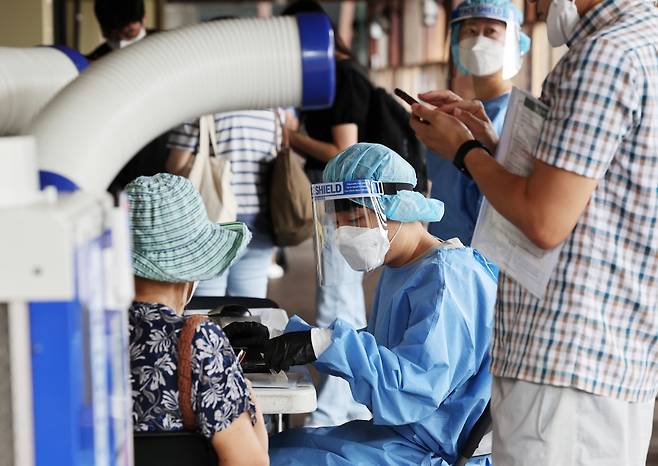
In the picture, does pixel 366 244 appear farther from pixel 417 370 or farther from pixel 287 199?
pixel 287 199

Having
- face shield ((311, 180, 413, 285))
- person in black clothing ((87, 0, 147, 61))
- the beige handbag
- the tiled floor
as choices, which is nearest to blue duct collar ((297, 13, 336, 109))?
face shield ((311, 180, 413, 285))

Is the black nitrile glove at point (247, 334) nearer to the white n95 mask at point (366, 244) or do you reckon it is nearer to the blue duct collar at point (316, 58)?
the white n95 mask at point (366, 244)

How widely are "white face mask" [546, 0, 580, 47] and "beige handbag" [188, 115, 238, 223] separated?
1.97 m

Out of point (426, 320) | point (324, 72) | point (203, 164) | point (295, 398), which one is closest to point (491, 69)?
point (203, 164)

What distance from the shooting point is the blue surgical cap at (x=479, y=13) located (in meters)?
3.51

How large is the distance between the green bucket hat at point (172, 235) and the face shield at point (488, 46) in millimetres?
1760

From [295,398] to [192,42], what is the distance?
977 mm

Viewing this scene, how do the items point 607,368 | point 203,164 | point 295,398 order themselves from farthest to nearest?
point 203,164 < point 295,398 < point 607,368

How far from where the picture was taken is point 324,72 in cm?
129

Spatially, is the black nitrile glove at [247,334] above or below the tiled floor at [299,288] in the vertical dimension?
above

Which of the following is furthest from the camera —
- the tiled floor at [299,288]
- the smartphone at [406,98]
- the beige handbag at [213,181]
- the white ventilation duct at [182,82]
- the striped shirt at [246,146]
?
the tiled floor at [299,288]

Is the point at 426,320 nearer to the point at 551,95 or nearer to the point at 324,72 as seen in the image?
the point at 551,95

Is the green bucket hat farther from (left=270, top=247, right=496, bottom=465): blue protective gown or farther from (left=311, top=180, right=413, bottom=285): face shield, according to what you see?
(left=311, top=180, right=413, bottom=285): face shield

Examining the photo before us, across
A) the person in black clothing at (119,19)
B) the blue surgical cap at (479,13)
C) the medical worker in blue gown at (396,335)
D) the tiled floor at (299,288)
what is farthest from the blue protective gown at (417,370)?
the tiled floor at (299,288)
